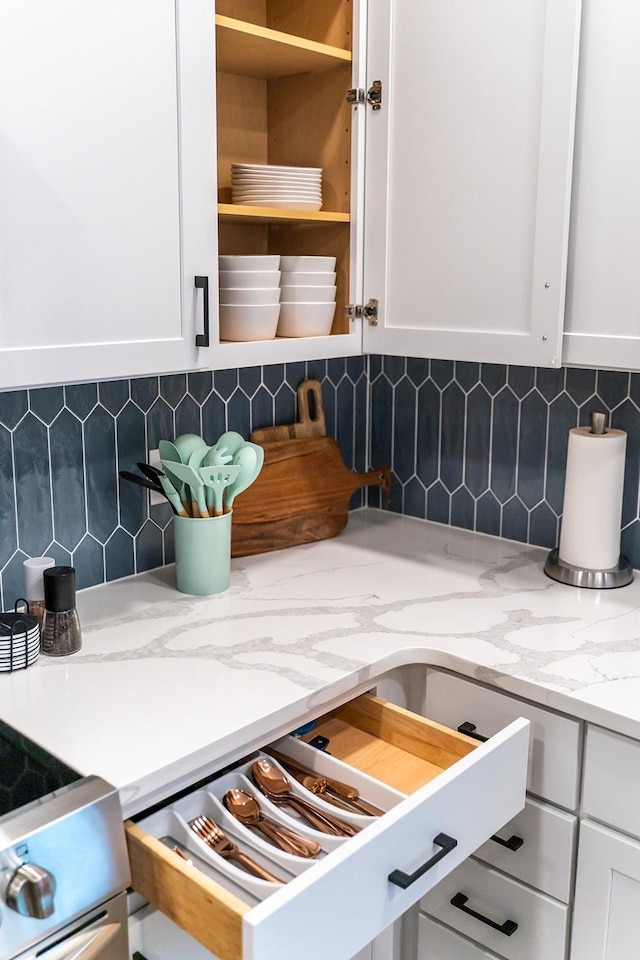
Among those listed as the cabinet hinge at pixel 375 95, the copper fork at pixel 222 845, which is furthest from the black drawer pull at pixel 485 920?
the cabinet hinge at pixel 375 95

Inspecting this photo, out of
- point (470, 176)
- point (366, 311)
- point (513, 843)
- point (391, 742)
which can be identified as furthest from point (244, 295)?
point (513, 843)

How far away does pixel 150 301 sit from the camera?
1.46 metres

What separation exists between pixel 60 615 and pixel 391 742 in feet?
1.90

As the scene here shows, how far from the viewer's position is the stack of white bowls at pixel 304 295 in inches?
69.7

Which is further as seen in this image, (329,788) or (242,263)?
(242,263)

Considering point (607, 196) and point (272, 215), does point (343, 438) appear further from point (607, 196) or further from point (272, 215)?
point (607, 196)

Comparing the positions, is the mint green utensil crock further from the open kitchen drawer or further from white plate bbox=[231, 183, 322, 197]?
white plate bbox=[231, 183, 322, 197]

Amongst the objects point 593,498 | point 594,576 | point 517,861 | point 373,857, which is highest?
point 593,498

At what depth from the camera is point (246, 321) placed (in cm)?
167

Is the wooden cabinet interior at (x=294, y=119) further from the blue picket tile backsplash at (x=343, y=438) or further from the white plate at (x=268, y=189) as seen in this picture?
the blue picket tile backsplash at (x=343, y=438)

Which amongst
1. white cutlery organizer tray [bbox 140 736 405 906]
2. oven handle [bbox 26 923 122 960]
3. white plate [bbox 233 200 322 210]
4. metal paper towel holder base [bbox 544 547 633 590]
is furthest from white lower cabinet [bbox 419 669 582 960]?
white plate [bbox 233 200 322 210]

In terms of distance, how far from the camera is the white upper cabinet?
4.77ft

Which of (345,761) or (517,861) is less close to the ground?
(345,761)

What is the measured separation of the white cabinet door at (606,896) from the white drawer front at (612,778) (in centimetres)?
3
